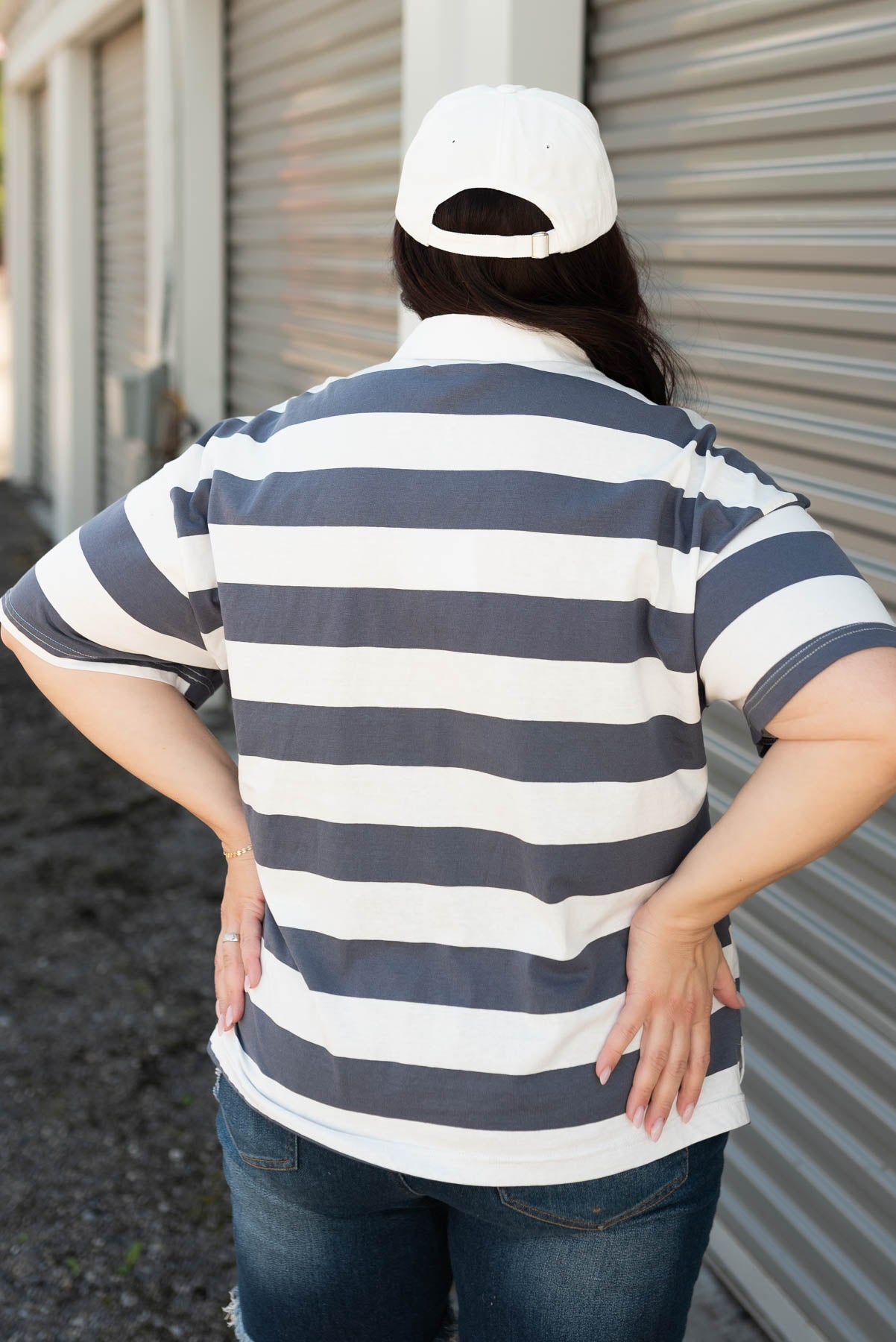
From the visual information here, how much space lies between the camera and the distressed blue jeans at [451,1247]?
131cm

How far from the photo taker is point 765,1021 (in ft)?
8.93

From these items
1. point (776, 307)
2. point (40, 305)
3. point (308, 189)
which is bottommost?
point (40, 305)

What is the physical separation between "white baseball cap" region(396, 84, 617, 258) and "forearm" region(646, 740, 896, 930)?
52cm

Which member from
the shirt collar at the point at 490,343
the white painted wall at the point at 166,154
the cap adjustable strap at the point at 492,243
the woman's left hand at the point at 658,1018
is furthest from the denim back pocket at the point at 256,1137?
the white painted wall at the point at 166,154

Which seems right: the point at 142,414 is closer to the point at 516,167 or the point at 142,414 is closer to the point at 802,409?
the point at 802,409

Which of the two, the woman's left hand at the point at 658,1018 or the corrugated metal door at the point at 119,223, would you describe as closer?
the woman's left hand at the point at 658,1018

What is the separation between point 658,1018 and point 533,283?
72 centimetres

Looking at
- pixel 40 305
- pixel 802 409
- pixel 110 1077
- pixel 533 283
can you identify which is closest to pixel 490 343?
pixel 533 283

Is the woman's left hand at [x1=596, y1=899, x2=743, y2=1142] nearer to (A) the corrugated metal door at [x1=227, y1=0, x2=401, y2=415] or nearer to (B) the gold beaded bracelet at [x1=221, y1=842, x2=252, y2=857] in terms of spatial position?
(B) the gold beaded bracelet at [x1=221, y1=842, x2=252, y2=857]

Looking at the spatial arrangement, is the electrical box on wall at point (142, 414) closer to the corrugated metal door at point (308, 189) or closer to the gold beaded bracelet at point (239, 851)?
the corrugated metal door at point (308, 189)

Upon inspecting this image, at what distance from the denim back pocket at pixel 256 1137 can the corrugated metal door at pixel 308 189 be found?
351cm

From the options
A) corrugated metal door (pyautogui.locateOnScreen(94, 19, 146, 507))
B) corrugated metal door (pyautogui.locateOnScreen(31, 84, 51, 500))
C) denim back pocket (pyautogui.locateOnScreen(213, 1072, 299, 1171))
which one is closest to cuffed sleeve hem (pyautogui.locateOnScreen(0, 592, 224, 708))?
denim back pocket (pyautogui.locateOnScreen(213, 1072, 299, 1171))

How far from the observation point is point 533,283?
4.19 ft

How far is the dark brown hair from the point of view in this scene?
1.26m
